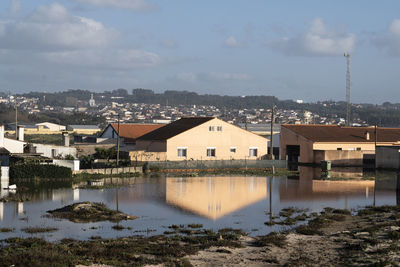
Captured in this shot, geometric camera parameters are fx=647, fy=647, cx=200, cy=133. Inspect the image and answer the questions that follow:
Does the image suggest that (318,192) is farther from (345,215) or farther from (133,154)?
(133,154)

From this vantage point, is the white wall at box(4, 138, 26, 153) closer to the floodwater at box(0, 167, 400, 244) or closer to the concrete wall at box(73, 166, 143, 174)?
the concrete wall at box(73, 166, 143, 174)

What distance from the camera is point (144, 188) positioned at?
137 feet

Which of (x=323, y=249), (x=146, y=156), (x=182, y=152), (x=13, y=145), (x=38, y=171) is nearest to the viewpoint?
(x=323, y=249)

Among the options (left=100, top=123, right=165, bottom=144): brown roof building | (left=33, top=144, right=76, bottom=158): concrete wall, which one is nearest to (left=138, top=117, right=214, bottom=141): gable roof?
(left=100, top=123, right=165, bottom=144): brown roof building

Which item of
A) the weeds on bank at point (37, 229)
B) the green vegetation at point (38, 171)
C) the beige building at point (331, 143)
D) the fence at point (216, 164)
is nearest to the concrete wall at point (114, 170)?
the green vegetation at point (38, 171)

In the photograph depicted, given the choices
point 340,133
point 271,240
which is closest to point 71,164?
point 271,240

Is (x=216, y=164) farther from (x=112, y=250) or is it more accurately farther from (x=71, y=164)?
(x=112, y=250)

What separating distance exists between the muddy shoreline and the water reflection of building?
630cm

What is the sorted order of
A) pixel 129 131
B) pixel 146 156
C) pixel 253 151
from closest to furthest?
pixel 146 156 → pixel 253 151 → pixel 129 131

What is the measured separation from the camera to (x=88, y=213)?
2917 centimetres

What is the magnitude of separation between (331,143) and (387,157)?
645cm

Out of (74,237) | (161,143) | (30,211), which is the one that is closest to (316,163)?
(161,143)

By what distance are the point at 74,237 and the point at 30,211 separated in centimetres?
745

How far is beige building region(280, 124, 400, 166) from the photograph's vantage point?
66.1 m
